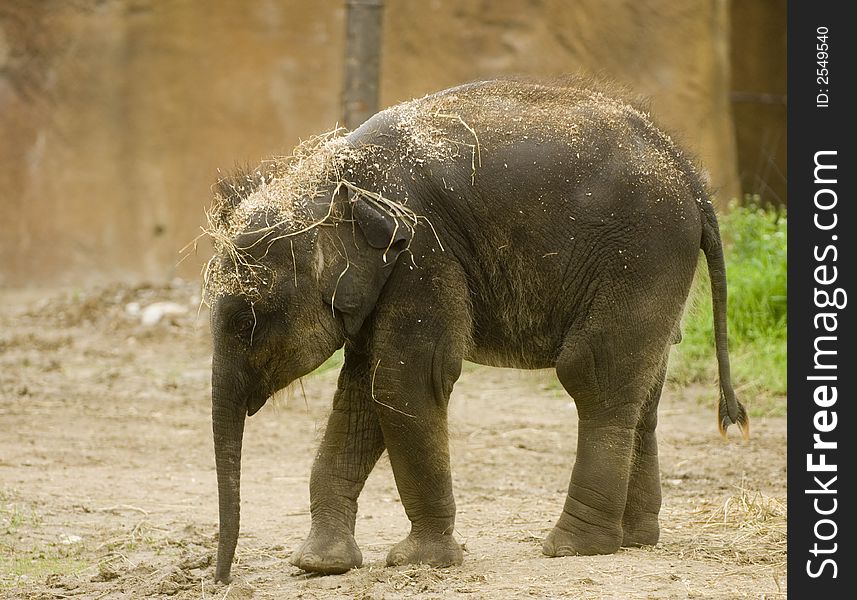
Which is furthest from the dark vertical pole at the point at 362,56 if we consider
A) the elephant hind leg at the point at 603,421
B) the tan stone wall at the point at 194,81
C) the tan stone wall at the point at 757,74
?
the tan stone wall at the point at 757,74

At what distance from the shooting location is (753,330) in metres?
9.25

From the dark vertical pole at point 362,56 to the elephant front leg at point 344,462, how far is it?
196 inches

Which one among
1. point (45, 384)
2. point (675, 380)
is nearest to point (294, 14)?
point (45, 384)

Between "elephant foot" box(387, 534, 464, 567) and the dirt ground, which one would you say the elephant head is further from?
"elephant foot" box(387, 534, 464, 567)

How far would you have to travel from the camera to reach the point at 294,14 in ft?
45.8

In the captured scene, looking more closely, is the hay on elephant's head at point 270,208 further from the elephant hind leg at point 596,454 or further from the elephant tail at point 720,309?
the elephant tail at point 720,309

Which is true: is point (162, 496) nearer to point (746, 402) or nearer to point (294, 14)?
point (746, 402)

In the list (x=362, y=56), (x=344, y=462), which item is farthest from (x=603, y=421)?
(x=362, y=56)

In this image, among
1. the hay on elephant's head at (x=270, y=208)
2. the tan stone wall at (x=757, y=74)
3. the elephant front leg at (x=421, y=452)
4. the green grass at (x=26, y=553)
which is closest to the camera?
the hay on elephant's head at (x=270, y=208)

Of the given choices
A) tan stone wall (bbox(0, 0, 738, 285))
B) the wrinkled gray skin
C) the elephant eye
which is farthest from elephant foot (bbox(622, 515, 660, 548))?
tan stone wall (bbox(0, 0, 738, 285))

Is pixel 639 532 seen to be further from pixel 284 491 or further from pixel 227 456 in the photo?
pixel 284 491

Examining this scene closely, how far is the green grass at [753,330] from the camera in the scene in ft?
28.2

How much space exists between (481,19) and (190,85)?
10.3 feet

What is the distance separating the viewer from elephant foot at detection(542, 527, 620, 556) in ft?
16.5
